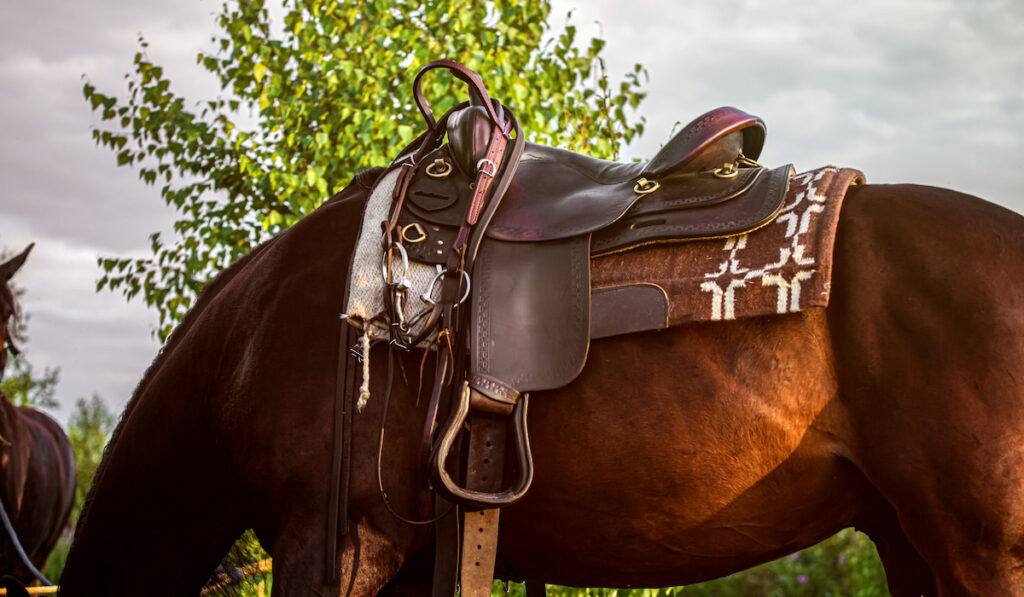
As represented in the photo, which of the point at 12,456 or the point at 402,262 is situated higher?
the point at 402,262

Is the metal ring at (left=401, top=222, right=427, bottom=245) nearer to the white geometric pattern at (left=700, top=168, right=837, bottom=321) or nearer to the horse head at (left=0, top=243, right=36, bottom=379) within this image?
the white geometric pattern at (left=700, top=168, right=837, bottom=321)

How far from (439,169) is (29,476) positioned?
546 centimetres

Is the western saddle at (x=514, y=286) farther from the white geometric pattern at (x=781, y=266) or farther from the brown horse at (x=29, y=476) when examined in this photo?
the brown horse at (x=29, y=476)

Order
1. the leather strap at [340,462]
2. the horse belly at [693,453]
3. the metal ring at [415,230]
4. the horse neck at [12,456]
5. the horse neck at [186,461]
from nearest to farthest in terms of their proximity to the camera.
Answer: the horse belly at [693,453] < the leather strap at [340,462] < the metal ring at [415,230] < the horse neck at [186,461] < the horse neck at [12,456]

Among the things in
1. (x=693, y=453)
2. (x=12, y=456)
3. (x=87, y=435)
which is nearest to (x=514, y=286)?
(x=693, y=453)

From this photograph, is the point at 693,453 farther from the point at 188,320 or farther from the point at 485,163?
the point at 188,320

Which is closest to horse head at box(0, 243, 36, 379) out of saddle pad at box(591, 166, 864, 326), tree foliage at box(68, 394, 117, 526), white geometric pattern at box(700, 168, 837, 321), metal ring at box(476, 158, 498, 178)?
metal ring at box(476, 158, 498, 178)

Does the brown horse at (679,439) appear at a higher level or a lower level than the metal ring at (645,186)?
lower

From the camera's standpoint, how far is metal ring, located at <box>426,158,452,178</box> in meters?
2.31

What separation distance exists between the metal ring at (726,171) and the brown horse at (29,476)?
4.02 metres

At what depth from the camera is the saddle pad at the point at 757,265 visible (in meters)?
1.77

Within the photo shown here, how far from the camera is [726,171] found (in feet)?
6.79

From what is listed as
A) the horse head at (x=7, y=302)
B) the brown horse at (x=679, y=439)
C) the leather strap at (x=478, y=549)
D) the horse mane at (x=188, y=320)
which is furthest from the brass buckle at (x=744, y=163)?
the horse head at (x=7, y=302)

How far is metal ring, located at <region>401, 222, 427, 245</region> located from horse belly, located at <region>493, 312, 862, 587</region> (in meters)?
0.53
